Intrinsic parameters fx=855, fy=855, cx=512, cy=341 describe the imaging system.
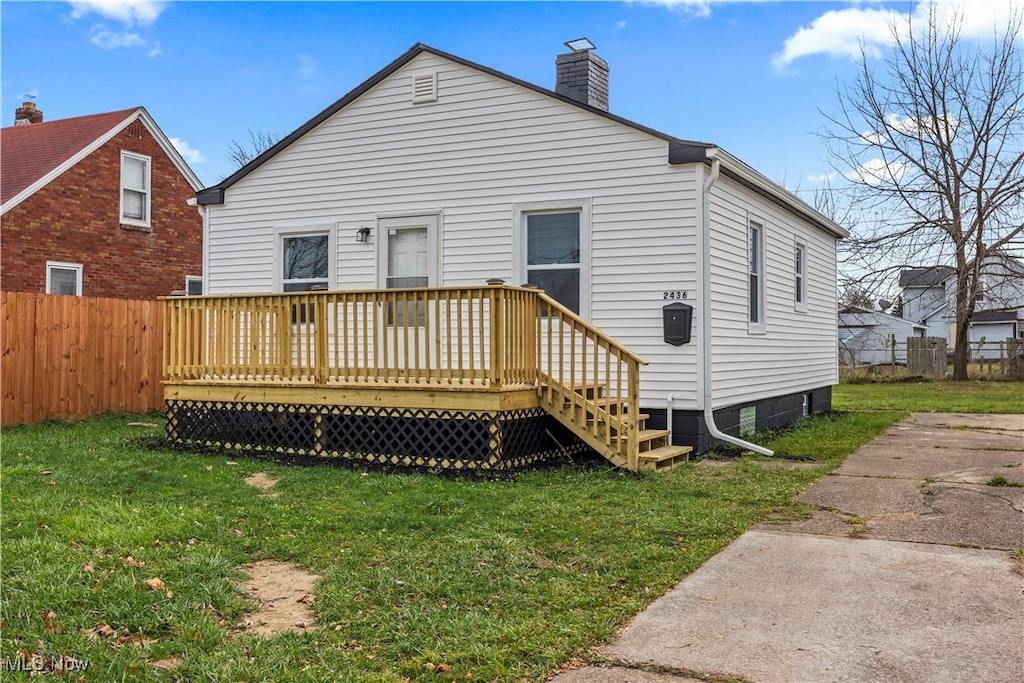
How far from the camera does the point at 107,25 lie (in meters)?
16.2

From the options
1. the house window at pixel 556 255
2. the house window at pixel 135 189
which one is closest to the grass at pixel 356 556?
the house window at pixel 556 255

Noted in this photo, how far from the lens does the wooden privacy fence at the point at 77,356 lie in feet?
36.7

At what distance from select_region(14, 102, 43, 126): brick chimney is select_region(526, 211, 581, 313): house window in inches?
724

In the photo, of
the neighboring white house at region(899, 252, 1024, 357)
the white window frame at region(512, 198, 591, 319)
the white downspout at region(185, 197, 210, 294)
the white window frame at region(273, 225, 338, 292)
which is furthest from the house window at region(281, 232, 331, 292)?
the neighboring white house at region(899, 252, 1024, 357)

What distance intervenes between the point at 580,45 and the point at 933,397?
13176 millimetres

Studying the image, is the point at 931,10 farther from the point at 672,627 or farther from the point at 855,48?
the point at 672,627

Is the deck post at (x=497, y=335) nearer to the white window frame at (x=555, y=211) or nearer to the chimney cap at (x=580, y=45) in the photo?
the white window frame at (x=555, y=211)

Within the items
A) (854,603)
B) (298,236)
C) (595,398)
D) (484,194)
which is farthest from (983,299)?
(854,603)

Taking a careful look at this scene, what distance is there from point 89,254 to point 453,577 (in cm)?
1571

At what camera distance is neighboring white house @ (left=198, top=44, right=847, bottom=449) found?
9.45 m

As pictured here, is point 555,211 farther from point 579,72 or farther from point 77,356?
point 77,356

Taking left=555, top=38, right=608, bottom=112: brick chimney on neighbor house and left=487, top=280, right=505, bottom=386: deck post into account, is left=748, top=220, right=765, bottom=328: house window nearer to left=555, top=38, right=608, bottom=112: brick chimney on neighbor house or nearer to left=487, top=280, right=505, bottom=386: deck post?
left=555, top=38, right=608, bottom=112: brick chimney on neighbor house

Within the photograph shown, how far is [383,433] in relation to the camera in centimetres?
856

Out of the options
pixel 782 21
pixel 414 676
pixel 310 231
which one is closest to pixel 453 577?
pixel 414 676
